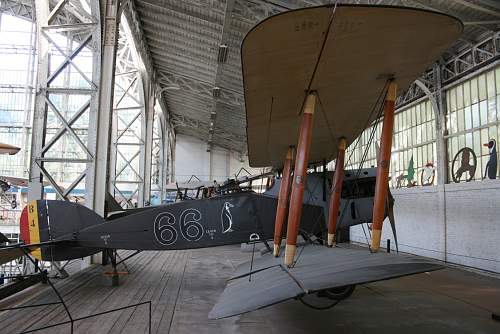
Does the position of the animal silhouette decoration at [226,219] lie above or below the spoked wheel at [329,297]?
above

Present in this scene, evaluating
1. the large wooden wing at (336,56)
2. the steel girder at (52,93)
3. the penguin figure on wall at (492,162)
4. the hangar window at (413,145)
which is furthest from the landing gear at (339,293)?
the hangar window at (413,145)

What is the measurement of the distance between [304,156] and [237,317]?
2737 mm

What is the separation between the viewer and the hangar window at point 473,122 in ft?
41.0

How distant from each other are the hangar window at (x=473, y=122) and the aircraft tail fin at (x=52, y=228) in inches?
455

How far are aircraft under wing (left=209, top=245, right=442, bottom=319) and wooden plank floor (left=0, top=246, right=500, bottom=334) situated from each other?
1126 millimetres

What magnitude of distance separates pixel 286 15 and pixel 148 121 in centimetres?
1833

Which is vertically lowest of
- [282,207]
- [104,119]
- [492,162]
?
[282,207]

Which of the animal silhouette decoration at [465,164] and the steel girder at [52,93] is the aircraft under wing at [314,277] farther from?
the animal silhouette decoration at [465,164]

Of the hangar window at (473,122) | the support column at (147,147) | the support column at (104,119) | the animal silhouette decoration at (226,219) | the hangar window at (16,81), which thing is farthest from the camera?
the hangar window at (16,81)

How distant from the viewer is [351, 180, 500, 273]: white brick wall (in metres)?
10.6

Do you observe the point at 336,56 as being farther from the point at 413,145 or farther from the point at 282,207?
the point at 413,145

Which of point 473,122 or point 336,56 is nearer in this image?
point 336,56

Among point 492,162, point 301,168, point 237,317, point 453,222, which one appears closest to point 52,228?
point 237,317

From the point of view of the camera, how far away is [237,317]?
5.73m
